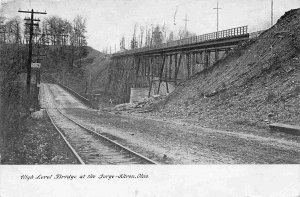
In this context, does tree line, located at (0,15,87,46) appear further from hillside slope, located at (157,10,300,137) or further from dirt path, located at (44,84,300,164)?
hillside slope, located at (157,10,300,137)

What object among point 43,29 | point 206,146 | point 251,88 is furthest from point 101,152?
point 43,29

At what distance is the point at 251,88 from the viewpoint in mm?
19891

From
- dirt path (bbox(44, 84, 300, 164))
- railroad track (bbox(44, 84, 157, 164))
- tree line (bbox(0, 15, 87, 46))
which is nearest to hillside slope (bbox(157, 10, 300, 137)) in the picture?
dirt path (bbox(44, 84, 300, 164))

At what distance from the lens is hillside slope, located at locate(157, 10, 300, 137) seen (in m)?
16.6

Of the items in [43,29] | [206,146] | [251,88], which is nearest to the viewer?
[206,146]

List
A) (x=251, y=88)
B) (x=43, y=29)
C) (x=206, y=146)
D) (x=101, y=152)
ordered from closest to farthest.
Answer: (x=101, y=152) < (x=206, y=146) < (x=251, y=88) < (x=43, y=29)

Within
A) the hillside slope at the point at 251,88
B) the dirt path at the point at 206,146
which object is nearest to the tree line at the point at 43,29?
the dirt path at the point at 206,146

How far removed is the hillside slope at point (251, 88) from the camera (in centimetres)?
1658

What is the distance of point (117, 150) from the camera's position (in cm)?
1073

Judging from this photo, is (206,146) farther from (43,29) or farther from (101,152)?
(43,29)

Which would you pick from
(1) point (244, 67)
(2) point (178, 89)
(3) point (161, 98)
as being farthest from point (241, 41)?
(3) point (161, 98)

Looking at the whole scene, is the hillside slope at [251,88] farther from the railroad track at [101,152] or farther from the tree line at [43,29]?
the tree line at [43,29]
